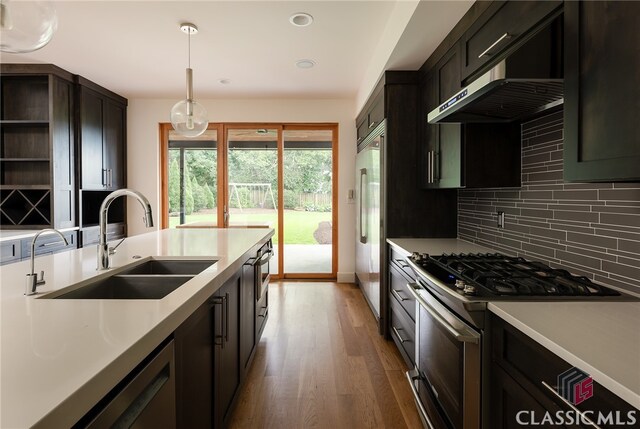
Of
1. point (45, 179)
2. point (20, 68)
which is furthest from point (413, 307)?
point (20, 68)

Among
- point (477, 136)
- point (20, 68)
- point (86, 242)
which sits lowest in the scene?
point (86, 242)

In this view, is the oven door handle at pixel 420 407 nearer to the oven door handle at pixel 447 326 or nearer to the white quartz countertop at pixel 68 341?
the oven door handle at pixel 447 326

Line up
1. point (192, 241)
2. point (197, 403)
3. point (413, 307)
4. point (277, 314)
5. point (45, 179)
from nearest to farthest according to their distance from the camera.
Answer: point (197, 403) < point (413, 307) < point (192, 241) < point (277, 314) < point (45, 179)

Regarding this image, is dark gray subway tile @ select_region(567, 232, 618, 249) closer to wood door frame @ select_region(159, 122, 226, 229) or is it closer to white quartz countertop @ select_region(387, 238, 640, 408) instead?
white quartz countertop @ select_region(387, 238, 640, 408)

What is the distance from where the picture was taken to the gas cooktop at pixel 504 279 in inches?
49.7

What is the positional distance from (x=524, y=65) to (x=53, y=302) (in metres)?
1.86

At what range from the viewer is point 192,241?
2.53 m

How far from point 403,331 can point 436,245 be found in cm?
68

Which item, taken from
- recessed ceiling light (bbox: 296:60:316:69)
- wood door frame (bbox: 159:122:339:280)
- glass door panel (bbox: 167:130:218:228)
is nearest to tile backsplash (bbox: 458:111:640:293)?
recessed ceiling light (bbox: 296:60:316:69)

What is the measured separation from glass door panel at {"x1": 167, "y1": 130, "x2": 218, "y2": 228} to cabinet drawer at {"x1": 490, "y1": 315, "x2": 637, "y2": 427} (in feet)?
14.8

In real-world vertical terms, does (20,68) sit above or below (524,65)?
above

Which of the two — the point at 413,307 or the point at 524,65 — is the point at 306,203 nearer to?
the point at 413,307

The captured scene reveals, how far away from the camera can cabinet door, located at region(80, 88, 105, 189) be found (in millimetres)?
4078

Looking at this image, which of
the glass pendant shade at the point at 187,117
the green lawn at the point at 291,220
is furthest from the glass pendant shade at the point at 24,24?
the green lawn at the point at 291,220
